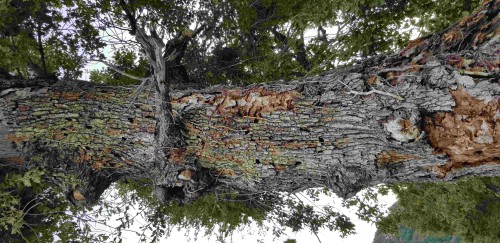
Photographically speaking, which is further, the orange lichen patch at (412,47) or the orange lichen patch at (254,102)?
the orange lichen patch at (254,102)

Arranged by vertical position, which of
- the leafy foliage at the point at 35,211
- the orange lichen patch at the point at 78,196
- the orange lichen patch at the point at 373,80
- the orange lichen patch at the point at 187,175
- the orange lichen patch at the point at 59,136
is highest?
the orange lichen patch at the point at 373,80

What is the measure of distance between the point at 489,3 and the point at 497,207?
5390 mm

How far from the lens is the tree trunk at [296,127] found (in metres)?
2.03

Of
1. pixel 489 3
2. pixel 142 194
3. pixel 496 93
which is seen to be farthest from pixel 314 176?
pixel 142 194

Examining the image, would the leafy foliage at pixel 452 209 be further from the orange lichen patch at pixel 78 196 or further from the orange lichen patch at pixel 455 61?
the orange lichen patch at pixel 78 196

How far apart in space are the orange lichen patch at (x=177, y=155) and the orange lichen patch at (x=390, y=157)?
63.6 inches

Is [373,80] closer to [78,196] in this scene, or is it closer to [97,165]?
[97,165]

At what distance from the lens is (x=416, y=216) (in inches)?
264

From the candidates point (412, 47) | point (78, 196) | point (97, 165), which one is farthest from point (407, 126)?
point (78, 196)

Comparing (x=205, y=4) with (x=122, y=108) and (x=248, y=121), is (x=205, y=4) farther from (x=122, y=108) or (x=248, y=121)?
(x=248, y=121)

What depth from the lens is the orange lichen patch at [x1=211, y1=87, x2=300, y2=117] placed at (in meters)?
2.61

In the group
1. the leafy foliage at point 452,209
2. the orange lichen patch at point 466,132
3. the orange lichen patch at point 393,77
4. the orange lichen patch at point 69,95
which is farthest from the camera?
the leafy foliage at point 452,209

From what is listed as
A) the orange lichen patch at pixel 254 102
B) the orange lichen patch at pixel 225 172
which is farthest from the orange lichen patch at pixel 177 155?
the orange lichen patch at pixel 254 102

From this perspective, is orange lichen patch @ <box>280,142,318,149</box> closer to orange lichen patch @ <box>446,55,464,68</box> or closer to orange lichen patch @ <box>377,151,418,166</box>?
orange lichen patch @ <box>377,151,418,166</box>
